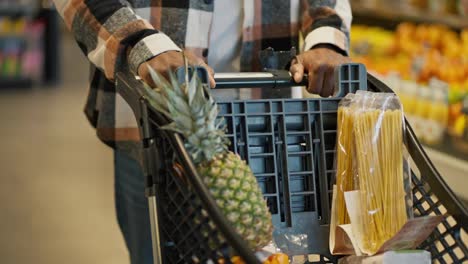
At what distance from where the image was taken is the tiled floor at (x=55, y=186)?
4629 mm

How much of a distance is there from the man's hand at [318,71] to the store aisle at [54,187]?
8.73 feet

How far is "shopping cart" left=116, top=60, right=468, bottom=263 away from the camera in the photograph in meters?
1.64

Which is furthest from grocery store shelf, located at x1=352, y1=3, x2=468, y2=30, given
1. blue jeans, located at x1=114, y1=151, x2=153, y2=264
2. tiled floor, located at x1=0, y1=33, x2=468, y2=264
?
blue jeans, located at x1=114, y1=151, x2=153, y2=264

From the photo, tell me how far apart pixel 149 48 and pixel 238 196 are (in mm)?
490

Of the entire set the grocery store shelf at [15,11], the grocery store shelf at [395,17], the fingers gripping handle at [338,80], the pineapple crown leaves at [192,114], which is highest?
the grocery store shelf at [15,11]

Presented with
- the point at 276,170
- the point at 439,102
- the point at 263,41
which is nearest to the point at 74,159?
the point at 439,102

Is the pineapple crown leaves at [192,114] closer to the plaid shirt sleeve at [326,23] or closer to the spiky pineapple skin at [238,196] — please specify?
the spiky pineapple skin at [238,196]

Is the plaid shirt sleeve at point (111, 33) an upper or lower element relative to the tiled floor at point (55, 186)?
upper

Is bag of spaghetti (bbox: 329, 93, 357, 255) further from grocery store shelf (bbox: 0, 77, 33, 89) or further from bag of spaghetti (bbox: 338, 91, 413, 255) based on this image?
grocery store shelf (bbox: 0, 77, 33, 89)

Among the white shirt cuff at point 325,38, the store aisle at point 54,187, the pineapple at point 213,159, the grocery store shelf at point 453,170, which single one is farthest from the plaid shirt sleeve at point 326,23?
the store aisle at point 54,187

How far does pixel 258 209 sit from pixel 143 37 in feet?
1.85

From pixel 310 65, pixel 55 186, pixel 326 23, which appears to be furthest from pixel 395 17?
pixel 310 65

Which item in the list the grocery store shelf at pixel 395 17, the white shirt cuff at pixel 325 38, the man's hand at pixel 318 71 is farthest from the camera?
the grocery store shelf at pixel 395 17

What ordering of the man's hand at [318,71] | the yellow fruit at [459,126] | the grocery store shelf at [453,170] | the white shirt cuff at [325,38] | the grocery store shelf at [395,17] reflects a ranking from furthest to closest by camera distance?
the grocery store shelf at [395,17] → the yellow fruit at [459,126] → the grocery store shelf at [453,170] → the white shirt cuff at [325,38] → the man's hand at [318,71]
